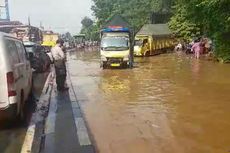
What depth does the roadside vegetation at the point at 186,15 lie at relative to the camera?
25219mm

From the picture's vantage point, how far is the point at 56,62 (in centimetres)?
1499

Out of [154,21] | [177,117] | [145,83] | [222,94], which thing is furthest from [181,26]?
[177,117]

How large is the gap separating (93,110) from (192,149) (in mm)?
4418

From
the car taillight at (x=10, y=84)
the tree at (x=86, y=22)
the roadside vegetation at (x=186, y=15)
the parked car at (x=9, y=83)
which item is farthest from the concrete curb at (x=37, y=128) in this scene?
the tree at (x=86, y=22)

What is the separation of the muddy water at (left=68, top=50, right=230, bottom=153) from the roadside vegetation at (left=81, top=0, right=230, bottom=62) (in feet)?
29.3

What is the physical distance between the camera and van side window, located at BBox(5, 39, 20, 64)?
30.2 ft

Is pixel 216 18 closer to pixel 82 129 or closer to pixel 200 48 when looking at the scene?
pixel 200 48

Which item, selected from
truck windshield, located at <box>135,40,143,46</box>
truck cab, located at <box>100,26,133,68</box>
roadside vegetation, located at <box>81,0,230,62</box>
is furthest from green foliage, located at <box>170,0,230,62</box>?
truck windshield, located at <box>135,40,143,46</box>

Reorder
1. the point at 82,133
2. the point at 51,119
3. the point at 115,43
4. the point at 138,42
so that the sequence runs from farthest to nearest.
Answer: the point at 138,42
the point at 115,43
the point at 51,119
the point at 82,133

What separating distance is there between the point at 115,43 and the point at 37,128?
56.9 ft

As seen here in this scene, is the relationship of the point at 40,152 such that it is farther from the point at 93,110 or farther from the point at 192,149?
the point at 93,110

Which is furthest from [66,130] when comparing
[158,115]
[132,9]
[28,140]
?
[132,9]

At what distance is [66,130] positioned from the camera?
8.83 metres

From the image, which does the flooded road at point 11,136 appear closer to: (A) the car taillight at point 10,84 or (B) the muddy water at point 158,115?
(A) the car taillight at point 10,84
